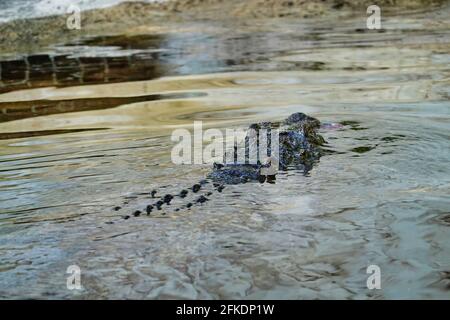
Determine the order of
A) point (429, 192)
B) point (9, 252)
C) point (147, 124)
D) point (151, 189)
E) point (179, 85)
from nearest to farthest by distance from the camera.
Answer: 1. point (9, 252)
2. point (429, 192)
3. point (151, 189)
4. point (147, 124)
5. point (179, 85)

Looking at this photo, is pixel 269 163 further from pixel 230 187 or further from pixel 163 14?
pixel 163 14

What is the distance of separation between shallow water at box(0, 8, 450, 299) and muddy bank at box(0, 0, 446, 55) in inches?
169

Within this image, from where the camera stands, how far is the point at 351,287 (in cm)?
318

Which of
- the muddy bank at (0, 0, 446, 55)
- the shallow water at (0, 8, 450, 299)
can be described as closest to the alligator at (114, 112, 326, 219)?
the shallow water at (0, 8, 450, 299)

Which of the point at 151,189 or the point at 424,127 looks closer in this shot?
the point at 151,189

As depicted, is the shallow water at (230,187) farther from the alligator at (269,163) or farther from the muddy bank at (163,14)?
the muddy bank at (163,14)

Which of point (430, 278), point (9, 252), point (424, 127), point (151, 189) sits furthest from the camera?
point (424, 127)

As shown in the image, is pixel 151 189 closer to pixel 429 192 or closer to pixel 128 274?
pixel 128 274

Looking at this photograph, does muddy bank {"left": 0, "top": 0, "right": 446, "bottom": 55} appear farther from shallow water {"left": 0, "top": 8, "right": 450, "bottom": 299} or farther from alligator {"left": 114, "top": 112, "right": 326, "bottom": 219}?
alligator {"left": 114, "top": 112, "right": 326, "bottom": 219}

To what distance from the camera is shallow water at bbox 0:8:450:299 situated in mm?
3328

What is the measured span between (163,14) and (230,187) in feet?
36.8

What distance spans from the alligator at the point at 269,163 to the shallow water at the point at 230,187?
0.10 meters

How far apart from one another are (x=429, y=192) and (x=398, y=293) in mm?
1396

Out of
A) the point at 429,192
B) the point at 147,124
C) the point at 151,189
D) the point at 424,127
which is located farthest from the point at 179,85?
the point at 429,192
